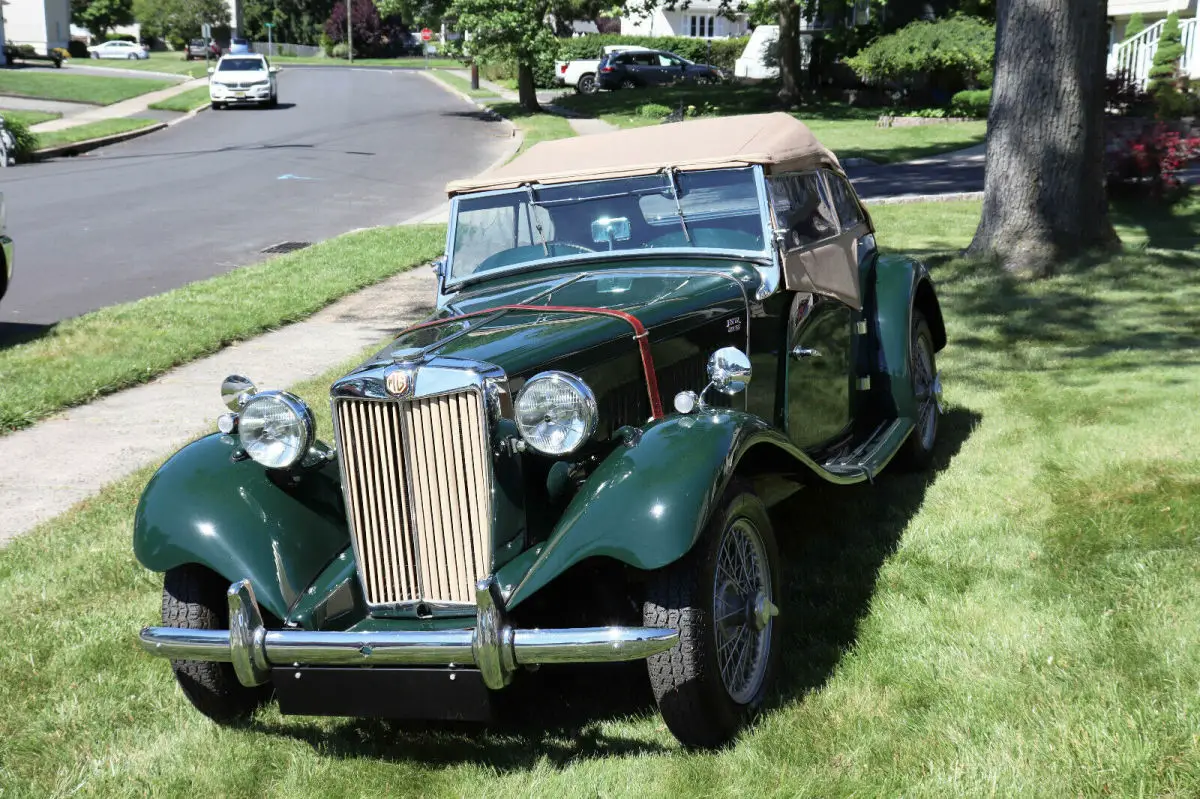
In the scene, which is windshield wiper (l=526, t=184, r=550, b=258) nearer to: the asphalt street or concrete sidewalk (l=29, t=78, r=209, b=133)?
the asphalt street

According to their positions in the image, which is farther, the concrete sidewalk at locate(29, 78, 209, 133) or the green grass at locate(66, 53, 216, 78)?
the green grass at locate(66, 53, 216, 78)

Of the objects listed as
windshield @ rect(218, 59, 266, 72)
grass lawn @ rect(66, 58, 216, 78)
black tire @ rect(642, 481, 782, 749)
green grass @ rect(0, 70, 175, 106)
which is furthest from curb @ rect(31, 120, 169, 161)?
black tire @ rect(642, 481, 782, 749)

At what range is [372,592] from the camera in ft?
12.2

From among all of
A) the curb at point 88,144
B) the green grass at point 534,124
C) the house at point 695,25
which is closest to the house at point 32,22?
the house at point 695,25

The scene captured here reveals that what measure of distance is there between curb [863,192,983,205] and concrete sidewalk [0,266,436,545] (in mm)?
7648

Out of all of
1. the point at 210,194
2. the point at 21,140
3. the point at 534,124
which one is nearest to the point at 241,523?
the point at 210,194

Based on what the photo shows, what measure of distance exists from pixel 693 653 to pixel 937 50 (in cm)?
2856

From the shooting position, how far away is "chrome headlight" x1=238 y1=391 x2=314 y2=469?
3.81 m

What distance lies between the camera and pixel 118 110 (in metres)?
35.2

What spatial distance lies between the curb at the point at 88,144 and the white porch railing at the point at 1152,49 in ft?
70.8

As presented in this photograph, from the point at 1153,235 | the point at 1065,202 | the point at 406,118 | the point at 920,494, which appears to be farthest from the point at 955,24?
the point at 920,494

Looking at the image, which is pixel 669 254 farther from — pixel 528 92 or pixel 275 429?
pixel 528 92

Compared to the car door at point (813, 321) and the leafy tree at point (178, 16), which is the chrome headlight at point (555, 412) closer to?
the car door at point (813, 321)

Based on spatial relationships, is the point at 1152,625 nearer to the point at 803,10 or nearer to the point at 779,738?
the point at 779,738
